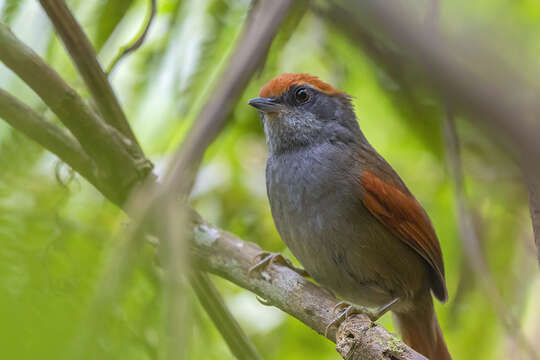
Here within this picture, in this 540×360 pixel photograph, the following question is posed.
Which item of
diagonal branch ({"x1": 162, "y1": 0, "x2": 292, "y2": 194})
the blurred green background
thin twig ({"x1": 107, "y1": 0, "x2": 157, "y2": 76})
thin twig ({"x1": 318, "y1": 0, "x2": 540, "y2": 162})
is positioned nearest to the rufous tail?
the blurred green background

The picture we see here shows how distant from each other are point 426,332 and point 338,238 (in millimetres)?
991

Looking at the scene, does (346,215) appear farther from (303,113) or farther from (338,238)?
(303,113)

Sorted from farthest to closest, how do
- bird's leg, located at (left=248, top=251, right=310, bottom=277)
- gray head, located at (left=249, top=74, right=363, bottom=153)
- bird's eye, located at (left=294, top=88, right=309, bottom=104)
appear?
1. bird's eye, located at (left=294, top=88, right=309, bottom=104)
2. gray head, located at (left=249, top=74, right=363, bottom=153)
3. bird's leg, located at (left=248, top=251, right=310, bottom=277)

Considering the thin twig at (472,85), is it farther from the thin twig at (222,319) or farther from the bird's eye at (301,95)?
the bird's eye at (301,95)

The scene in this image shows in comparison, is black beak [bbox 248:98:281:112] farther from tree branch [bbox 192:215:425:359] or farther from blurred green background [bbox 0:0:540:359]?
tree branch [bbox 192:215:425:359]

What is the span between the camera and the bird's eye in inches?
149

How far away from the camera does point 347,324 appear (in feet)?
8.63

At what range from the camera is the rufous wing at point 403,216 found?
129 inches

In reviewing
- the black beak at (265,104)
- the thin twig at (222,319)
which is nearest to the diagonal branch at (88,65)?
the thin twig at (222,319)

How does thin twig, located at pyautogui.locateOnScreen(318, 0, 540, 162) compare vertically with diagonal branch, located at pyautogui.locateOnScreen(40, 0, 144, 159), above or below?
below

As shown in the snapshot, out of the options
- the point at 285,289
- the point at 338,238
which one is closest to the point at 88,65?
the point at 285,289

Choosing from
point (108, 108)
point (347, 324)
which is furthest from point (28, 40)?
point (347, 324)

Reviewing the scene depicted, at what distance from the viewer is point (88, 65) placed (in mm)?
2721

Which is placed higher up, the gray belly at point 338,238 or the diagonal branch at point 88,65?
the diagonal branch at point 88,65
